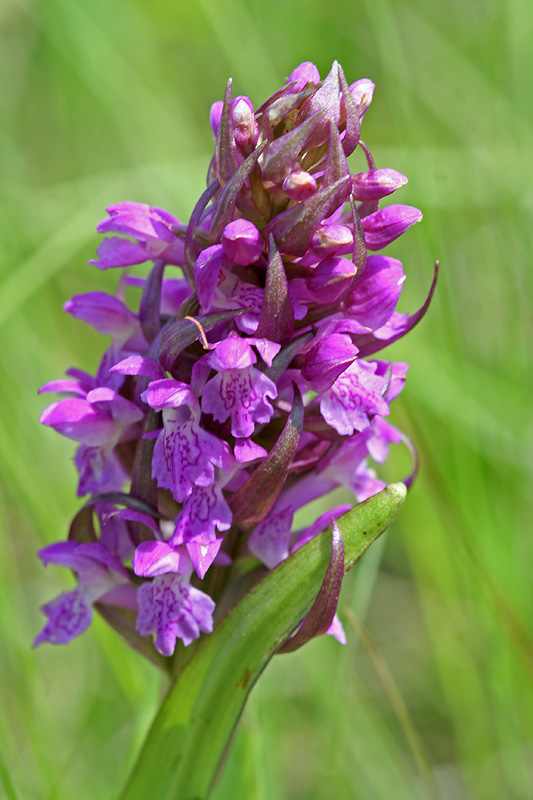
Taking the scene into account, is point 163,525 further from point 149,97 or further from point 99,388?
point 149,97

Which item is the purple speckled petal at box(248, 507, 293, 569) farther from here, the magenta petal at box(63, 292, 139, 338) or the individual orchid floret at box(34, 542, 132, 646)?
the magenta petal at box(63, 292, 139, 338)

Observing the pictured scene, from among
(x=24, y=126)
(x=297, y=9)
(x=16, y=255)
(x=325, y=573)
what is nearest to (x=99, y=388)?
(x=325, y=573)

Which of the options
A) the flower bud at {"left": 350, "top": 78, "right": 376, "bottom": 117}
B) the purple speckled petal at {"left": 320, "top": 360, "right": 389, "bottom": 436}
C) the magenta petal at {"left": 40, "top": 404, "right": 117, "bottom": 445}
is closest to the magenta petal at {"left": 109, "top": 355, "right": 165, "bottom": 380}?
the magenta petal at {"left": 40, "top": 404, "right": 117, "bottom": 445}

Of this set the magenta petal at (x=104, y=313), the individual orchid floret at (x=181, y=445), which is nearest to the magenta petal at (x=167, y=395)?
the individual orchid floret at (x=181, y=445)

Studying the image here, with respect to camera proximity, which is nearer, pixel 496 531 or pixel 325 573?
pixel 325 573

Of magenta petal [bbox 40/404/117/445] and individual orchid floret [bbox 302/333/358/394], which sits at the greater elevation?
magenta petal [bbox 40/404/117/445]

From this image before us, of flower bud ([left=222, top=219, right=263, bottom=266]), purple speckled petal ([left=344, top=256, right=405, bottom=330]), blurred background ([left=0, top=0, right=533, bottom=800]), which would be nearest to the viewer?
flower bud ([left=222, top=219, right=263, bottom=266])
